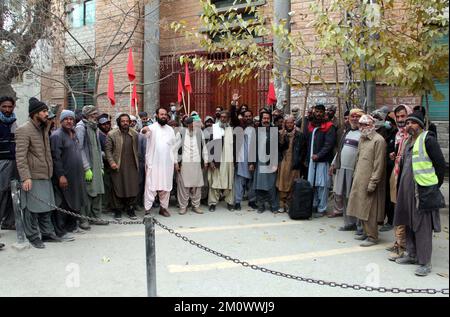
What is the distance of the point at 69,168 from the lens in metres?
6.30

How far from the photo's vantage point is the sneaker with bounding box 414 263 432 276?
4.84 metres

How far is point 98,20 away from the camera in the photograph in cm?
1420

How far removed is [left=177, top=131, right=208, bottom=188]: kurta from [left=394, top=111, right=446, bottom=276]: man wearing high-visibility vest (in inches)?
149

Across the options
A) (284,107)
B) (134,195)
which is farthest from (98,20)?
(134,195)

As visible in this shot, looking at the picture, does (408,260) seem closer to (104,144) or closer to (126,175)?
(126,175)

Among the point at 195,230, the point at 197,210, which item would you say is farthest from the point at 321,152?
the point at 195,230

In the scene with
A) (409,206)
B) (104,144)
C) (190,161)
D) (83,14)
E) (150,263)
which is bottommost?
(150,263)

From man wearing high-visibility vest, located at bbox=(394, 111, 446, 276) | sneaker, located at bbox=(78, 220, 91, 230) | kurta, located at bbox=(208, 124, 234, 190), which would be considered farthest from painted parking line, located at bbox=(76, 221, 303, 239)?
man wearing high-visibility vest, located at bbox=(394, 111, 446, 276)

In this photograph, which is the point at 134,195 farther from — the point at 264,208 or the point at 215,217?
the point at 264,208

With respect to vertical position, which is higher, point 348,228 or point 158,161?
point 158,161

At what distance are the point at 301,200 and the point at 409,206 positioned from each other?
257 centimetres

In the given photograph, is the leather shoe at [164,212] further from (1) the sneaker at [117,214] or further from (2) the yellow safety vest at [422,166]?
(2) the yellow safety vest at [422,166]

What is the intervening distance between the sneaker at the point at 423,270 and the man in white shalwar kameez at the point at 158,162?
424 centimetres
